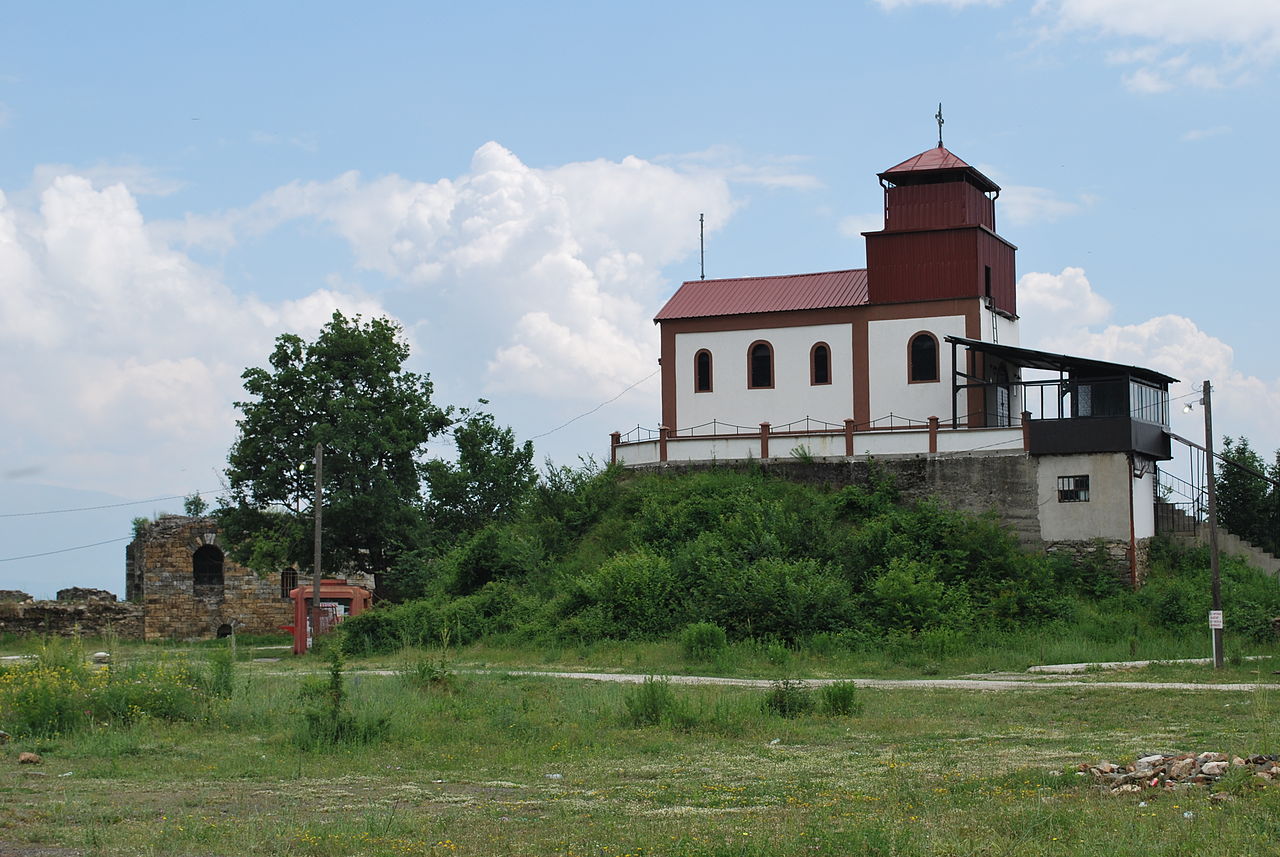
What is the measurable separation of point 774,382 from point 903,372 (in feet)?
13.1

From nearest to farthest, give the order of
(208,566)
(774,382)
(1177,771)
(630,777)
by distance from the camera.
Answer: (1177,771) → (630,777) → (774,382) → (208,566)

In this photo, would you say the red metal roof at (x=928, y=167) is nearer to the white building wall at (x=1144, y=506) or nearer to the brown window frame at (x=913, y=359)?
the brown window frame at (x=913, y=359)

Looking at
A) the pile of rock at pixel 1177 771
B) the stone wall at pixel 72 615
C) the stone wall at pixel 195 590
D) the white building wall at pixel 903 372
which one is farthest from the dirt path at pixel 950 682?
the stone wall at pixel 195 590

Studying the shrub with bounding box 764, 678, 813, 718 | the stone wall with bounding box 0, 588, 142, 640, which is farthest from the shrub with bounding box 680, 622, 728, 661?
the stone wall with bounding box 0, 588, 142, 640

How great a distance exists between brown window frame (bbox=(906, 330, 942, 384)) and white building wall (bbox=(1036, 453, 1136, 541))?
497 cm

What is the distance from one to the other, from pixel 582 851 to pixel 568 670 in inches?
728

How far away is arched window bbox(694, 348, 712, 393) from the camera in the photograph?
43031mm

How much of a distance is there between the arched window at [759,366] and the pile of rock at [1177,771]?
29.4 meters

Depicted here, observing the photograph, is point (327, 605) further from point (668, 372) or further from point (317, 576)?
point (668, 372)

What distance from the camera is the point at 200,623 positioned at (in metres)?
51.0

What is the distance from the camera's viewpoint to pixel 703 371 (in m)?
43.2

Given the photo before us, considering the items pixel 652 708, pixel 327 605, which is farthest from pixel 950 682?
pixel 327 605

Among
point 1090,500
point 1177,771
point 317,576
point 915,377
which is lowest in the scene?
point 1177,771

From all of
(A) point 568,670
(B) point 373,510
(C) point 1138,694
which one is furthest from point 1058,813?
(B) point 373,510
